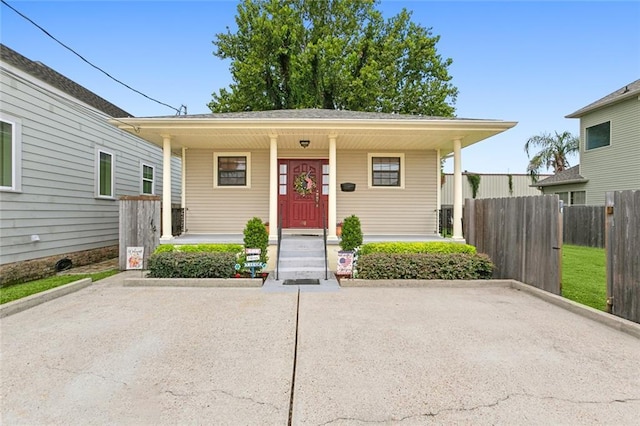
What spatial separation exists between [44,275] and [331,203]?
6427 millimetres

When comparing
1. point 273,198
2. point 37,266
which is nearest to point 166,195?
point 273,198

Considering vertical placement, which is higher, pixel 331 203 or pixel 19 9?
pixel 19 9

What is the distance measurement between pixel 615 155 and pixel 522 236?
36.5ft

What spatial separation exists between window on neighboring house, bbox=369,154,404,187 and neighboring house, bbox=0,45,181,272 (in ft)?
17.5

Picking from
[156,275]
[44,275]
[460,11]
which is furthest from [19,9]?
[460,11]

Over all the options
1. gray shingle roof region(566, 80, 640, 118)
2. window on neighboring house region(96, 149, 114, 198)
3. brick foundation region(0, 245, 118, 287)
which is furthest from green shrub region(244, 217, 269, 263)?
gray shingle roof region(566, 80, 640, 118)

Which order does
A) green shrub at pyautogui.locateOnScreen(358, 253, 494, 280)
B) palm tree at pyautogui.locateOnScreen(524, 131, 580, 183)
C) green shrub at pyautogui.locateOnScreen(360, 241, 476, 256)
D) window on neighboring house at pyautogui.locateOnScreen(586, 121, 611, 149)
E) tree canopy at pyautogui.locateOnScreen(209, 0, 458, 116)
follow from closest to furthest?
green shrub at pyautogui.locateOnScreen(358, 253, 494, 280) → green shrub at pyautogui.locateOnScreen(360, 241, 476, 256) → window on neighboring house at pyautogui.locateOnScreen(586, 121, 611, 149) → tree canopy at pyautogui.locateOnScreen(209, 0, 458, 116) → palm tree at pyautogui.locateOnScreen(524, 131, 580, 183)

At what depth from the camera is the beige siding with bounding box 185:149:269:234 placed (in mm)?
8789

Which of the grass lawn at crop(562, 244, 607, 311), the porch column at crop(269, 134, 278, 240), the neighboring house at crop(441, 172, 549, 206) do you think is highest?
the neighboring house at crop(441, 172, 549, 206)

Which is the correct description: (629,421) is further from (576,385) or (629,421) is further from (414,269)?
(414,269)

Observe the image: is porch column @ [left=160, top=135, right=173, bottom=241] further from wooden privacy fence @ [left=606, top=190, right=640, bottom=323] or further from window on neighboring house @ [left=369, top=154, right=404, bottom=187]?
wooden privacy fence @ [left=606, top=190, right=640, bottom=323]

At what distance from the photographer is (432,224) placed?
29.4 feet

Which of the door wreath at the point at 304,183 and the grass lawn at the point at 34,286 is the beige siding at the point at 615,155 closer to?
the door wreath at the point at 304,183

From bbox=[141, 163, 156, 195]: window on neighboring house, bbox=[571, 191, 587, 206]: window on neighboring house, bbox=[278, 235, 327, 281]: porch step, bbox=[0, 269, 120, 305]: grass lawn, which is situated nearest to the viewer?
bbox=[0, 269, 120, 305]: grass lawn
